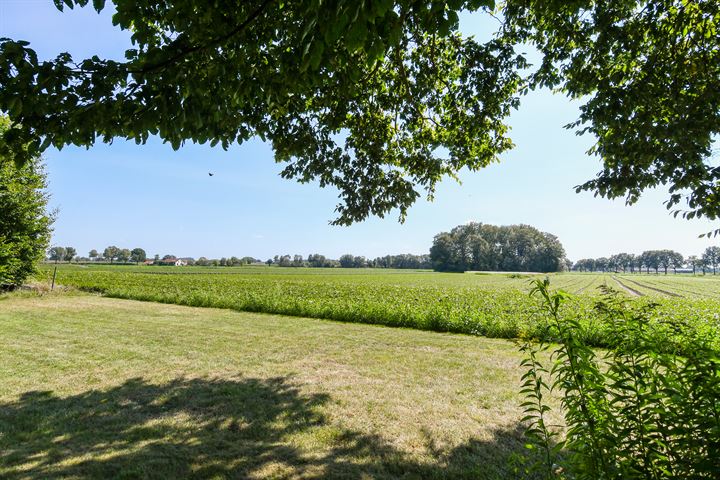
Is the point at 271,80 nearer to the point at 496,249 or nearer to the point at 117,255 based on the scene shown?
the point at 496,249

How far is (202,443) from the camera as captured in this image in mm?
4734

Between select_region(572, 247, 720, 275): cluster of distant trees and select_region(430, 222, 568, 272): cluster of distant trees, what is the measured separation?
87008 mm

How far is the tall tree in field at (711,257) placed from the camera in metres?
144

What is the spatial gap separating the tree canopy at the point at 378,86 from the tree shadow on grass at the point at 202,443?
377cm

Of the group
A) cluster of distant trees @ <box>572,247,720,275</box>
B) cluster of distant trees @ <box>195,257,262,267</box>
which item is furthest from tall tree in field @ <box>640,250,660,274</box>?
cluster of distant trees @ <box>195,257,262,267</box>

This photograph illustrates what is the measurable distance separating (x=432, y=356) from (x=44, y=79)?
9610 mm

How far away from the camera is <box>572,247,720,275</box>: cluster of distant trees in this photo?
153762mm

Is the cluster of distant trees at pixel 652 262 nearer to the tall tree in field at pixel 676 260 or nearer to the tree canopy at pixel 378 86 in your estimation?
the tall tree in field at pixel 676 260

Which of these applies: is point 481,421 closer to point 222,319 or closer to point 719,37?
point 719,37

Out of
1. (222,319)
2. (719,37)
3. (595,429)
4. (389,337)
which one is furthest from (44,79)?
(222,319)

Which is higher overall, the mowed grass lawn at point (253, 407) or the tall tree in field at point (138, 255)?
the tall tree in field at point (138, 255)

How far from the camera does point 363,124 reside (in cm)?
920

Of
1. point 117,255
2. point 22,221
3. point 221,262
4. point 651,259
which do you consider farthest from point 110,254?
point 651,259

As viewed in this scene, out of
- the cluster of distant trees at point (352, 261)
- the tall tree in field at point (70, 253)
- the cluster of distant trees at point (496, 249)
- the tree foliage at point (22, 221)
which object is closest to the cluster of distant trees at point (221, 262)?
the cluster of distant trees at point (352, 261)
